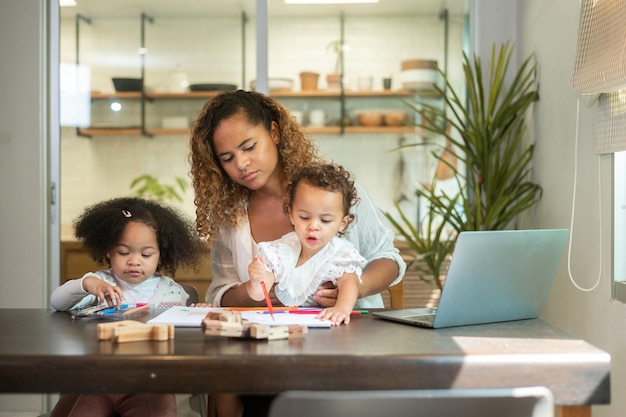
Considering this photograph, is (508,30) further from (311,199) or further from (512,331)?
(512,331)

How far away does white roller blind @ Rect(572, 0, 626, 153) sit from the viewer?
7.57 ft

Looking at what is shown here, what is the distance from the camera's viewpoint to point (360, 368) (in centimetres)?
119

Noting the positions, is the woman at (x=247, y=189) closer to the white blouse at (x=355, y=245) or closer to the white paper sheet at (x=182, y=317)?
the white blouse at (x=355, y=245)

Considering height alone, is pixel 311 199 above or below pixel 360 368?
above

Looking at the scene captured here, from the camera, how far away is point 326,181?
6.41ft

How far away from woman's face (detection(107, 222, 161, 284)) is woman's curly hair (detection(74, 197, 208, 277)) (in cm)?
2

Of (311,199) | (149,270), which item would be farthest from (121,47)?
(311,199)

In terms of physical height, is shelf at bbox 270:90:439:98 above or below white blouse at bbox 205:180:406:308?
above

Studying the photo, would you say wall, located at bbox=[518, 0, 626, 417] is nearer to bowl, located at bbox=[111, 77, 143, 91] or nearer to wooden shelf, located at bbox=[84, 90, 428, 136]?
wooden shelf, located at bbox=[84, 90, 428, 136]

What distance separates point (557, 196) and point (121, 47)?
95.9 inches

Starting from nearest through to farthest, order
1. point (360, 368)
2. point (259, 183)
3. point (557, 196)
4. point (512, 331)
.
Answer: point (360, 368), point (512, 331), point (259, 183), point (557, 196)

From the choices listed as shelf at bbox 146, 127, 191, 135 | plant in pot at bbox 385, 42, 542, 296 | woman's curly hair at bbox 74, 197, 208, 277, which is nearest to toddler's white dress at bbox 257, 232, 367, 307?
woman's curly hair at bbox 74, 197, 208, 277

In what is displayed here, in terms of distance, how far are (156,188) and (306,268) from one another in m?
2.48

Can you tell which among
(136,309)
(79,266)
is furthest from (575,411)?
(79,266)
